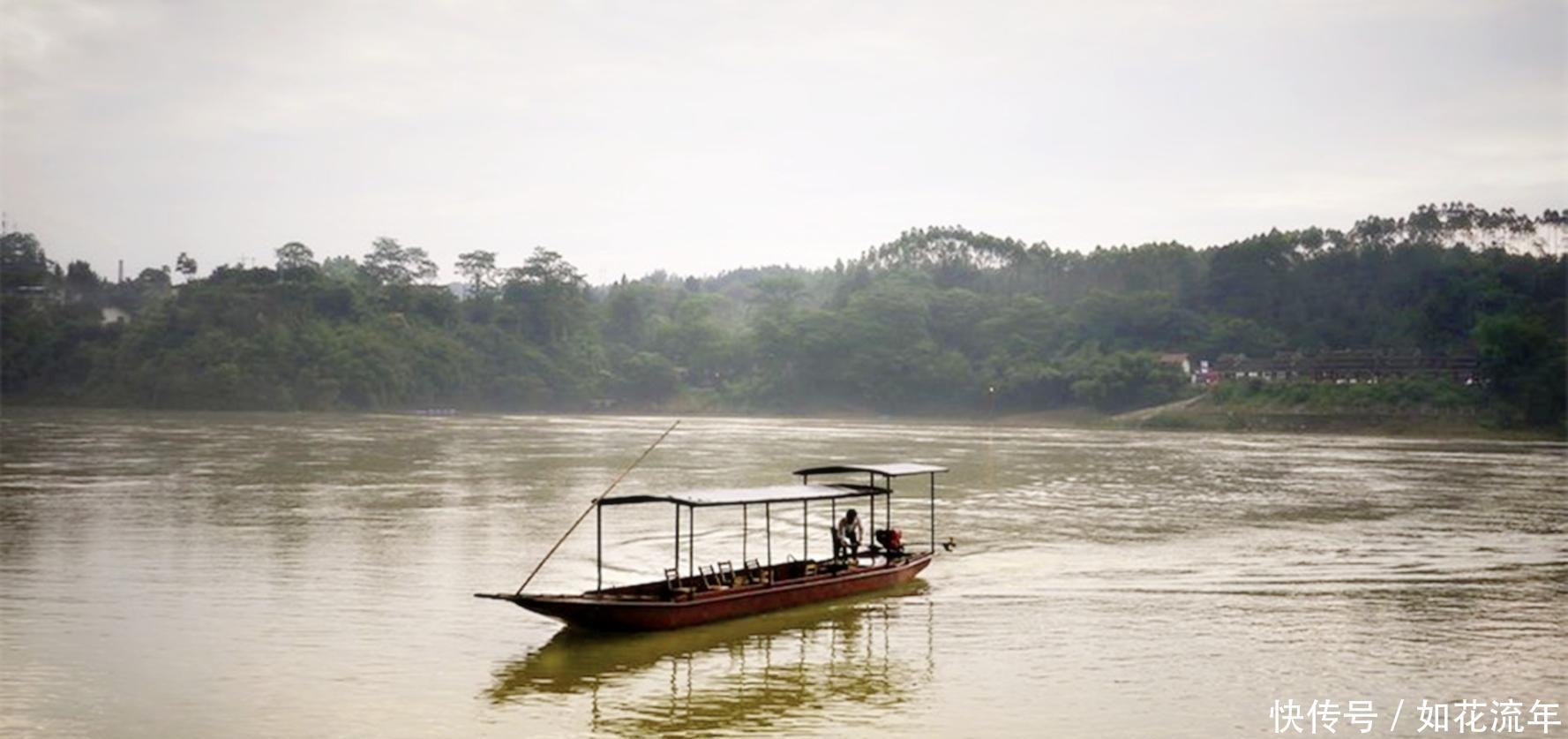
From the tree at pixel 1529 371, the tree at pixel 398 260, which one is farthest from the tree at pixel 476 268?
the tree at pixel 1529 371

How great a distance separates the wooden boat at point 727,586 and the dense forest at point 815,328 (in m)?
58.7

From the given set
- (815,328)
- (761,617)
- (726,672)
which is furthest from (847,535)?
(815,328)

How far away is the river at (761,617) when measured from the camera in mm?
13227

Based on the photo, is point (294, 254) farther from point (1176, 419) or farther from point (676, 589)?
point (676, 589)

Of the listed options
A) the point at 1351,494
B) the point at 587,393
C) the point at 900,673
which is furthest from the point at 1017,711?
the point at 587,393

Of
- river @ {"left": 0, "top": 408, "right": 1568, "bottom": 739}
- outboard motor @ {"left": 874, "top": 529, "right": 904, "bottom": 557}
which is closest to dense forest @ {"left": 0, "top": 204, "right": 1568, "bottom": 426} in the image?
river @ {"left": 0, "top": 408, "right": 1568, "bottom": 739}

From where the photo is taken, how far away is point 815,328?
348 feet

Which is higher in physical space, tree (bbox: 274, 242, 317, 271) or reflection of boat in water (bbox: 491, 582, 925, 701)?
tree (bbox: 274, 242, 317, 271)

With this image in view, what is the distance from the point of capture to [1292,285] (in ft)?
318

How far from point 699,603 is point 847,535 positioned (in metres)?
4.50

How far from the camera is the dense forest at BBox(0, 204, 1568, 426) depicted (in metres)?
89.7

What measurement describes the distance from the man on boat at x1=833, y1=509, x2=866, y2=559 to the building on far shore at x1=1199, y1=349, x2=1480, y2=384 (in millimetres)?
61148

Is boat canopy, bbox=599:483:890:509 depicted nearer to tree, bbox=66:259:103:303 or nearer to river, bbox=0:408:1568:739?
river, bbox=0:408:1568:739

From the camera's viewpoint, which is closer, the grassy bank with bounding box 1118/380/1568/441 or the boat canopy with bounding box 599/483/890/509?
the boat canopy with bounding box 599/483/890/509
